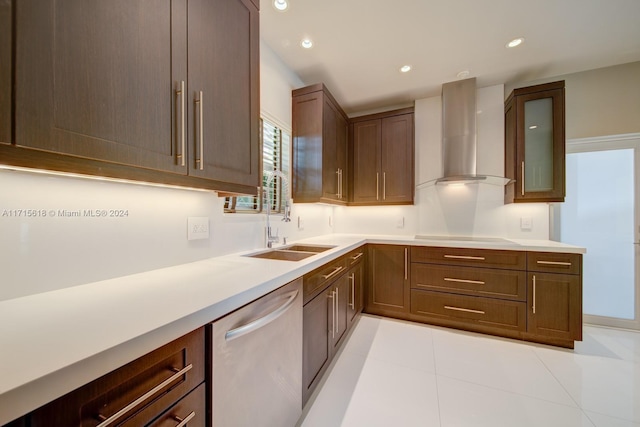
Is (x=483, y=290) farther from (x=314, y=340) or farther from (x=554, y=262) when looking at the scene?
(x=314, y=340)

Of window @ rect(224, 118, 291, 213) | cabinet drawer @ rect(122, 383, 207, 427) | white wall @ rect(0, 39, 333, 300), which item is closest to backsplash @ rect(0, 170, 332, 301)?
white wall @ rect(0, 39, 333, 300)

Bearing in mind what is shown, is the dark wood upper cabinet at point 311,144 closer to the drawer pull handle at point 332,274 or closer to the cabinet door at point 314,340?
the drawer pull handle at point 332,274

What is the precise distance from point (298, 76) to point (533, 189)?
8.83 feet

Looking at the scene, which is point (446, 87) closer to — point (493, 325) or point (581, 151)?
point (581, 151)

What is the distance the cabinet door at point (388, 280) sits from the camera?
2.54 m

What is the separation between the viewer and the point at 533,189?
2.42m

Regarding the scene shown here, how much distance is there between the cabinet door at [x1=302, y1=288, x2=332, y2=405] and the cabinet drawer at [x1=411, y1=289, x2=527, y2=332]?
1298 millimetres

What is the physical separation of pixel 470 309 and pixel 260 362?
86.7 inches

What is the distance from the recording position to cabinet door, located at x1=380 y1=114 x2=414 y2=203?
285 cm

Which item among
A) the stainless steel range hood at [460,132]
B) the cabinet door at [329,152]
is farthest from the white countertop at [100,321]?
the stainless steel range hood at [460,132]

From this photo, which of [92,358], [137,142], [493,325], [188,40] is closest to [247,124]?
[188,40]

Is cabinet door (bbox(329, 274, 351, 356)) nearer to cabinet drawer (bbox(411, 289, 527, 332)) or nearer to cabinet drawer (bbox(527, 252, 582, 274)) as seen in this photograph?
cabinet drawer (bbox(411, 289, 527, 332))

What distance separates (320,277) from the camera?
4.97 feet

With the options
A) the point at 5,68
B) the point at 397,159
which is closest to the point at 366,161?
the point at 397,159
